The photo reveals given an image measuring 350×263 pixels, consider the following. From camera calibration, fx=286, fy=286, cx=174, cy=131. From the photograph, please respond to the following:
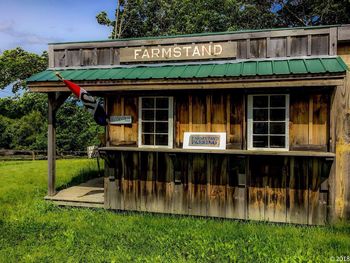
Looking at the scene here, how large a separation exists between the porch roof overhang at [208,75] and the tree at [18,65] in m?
27.6

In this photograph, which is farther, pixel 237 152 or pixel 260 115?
pixel 260 115

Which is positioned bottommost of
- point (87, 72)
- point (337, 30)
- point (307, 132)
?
point (307, 132)

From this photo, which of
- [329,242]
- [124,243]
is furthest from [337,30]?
[124,243]

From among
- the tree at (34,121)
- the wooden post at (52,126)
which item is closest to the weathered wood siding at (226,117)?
the wooden post at (52,126)

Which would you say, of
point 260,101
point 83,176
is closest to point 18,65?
point 83,176

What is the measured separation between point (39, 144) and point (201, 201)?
23178mm

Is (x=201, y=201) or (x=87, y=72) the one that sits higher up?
(x=87, y=72)

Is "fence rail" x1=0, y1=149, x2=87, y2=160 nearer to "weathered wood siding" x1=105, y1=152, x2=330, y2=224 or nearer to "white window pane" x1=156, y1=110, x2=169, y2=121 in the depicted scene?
"weathered wood siding" x1=105, y1=152, x2=330, y2=224

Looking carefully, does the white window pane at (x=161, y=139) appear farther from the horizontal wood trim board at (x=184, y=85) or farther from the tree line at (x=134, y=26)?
the tree line at (x=134, y=26)

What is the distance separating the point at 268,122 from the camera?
6.95 meters

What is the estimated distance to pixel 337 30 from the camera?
6.72 meters

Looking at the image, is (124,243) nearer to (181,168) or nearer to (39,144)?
(181,168)

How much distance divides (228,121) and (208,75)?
1.29 metres

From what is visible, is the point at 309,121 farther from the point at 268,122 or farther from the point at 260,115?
the point at 260,115
